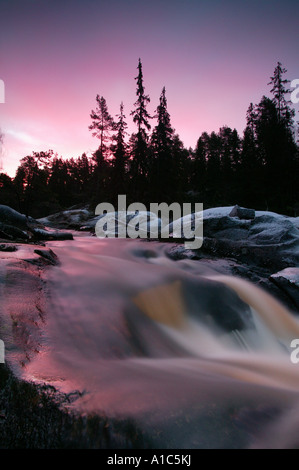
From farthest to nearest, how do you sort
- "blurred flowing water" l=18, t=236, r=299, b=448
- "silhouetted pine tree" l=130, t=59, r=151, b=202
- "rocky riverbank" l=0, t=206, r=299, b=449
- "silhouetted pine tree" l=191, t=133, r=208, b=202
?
"silhouetted pine tree" l=191, t=133, r=208, b=202
"silhouetted pine tree" l=130, t=59, r=151, b=202
"blurred flowing water" l=18, t=236, r=299, b=448
"rocky riverbank" l=0, t=206, r=299, b=449

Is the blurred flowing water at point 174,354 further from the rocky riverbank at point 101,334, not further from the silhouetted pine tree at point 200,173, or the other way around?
the silhouetted pine tree at point 200,173

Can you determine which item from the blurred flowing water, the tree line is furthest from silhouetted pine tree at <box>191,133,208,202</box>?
the blurred flowing water

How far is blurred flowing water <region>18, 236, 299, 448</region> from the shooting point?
1.34 meters

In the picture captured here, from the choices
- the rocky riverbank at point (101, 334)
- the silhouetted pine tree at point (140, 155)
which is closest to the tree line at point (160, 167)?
the silhouetted pine tree at point (140, 155)

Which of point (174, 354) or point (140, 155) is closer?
point (174, 354)

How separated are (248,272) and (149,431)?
4354 millimetres

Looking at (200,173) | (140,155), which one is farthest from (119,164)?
(200,173)

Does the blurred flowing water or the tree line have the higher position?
the tree line

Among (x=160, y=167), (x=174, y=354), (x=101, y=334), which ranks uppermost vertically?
(x=160, y=167)

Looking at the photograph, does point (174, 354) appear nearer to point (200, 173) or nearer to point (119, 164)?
point (119, 164)

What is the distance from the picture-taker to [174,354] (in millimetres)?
2508

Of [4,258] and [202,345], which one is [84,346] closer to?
[202,345]

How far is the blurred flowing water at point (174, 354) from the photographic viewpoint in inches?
52.6

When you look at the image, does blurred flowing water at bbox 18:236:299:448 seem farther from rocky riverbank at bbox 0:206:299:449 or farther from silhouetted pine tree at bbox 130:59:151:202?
silhouetted pine tree at bbox 130:59:151:202
